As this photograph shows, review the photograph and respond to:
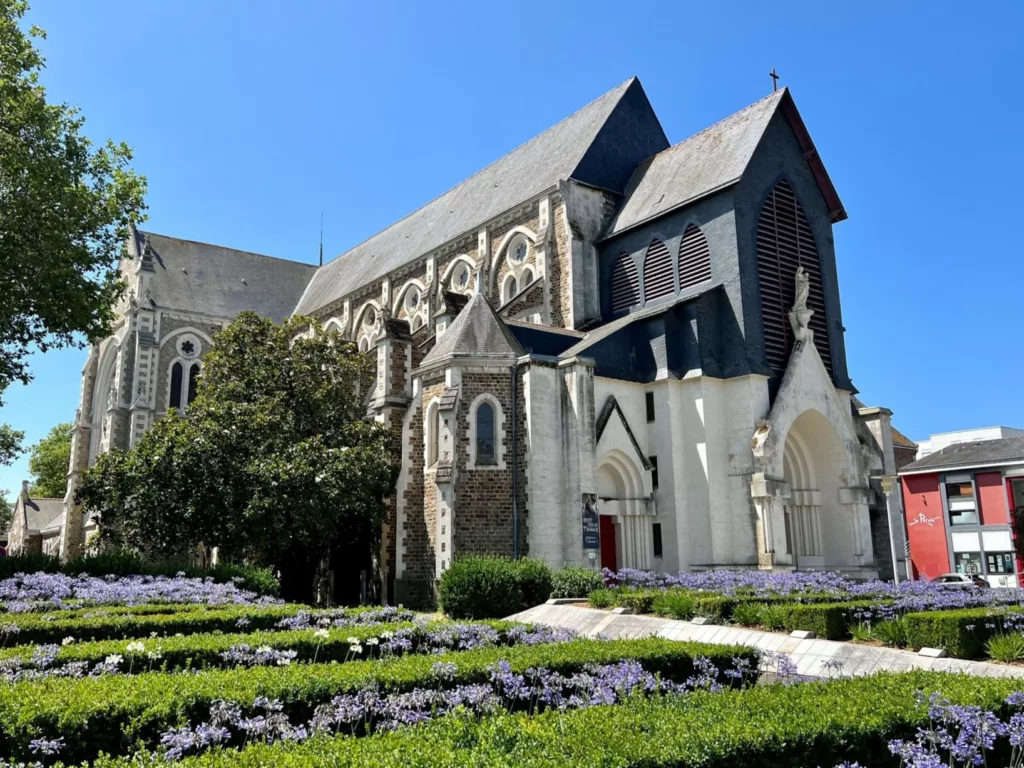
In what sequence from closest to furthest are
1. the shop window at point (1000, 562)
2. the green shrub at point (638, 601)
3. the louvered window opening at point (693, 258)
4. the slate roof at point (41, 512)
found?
the green shrub at point (638, 601) < the louvered window opening at point (693, 258) < the shop window at point (1000, 562) < the slate roof at point (41, 512)

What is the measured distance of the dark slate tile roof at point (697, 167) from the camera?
2584cm

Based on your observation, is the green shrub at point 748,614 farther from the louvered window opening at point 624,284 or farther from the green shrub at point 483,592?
the louvered window opening at point 624,284

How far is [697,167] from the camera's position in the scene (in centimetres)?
2744

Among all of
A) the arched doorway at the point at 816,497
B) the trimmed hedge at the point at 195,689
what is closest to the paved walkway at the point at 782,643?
the trimmed hedge at the point at 195,689

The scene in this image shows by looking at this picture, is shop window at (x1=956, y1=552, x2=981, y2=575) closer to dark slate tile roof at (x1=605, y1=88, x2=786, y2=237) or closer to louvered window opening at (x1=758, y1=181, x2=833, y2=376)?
louvered window opening at (x1=758, y1=181, x2=833, y2=376)

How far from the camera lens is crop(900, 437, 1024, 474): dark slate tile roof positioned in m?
38.5

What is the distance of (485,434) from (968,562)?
96.8 ft

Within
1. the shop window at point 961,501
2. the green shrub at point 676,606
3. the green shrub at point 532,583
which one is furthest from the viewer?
the shop window at point 961,501

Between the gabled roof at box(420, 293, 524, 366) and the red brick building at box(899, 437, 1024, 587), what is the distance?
2691cm

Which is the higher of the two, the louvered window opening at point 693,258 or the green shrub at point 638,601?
the louvered window opening at point 693,258

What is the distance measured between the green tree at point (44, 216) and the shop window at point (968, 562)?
126 feet

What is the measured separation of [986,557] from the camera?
38.9m

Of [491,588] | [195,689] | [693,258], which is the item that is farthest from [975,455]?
[195,689]

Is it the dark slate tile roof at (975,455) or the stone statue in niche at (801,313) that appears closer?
the stone statue in niche at (801,313)
